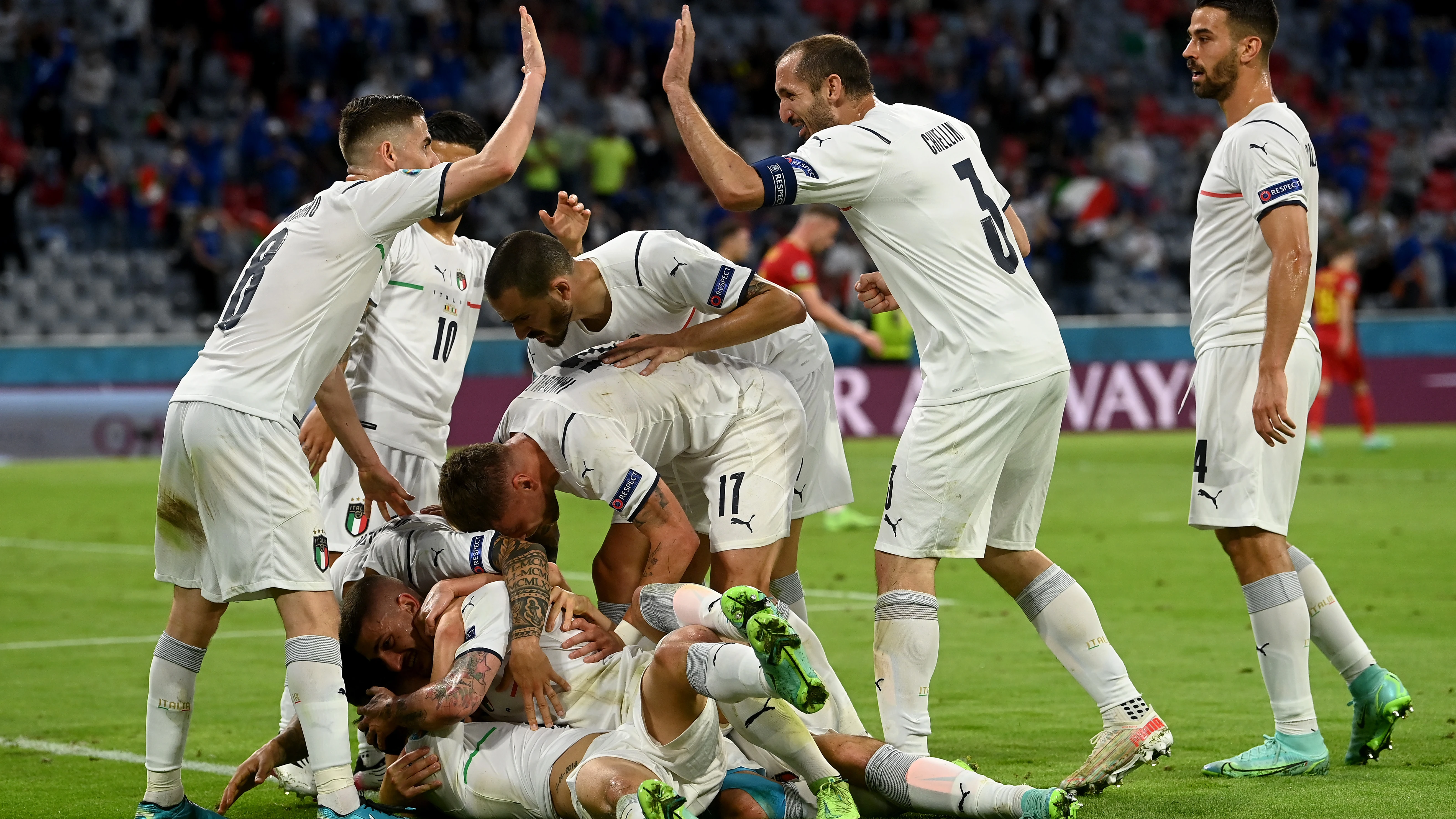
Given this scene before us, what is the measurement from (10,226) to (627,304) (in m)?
17.1

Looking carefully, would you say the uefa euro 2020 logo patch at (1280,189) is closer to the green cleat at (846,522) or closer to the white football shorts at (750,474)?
the white football shorts at (750,474)

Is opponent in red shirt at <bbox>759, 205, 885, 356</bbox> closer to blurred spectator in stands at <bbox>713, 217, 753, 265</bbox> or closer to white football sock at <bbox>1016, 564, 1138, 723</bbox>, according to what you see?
blurred spectator in stands at <bbox>713, 217, 753, 265</bbox>

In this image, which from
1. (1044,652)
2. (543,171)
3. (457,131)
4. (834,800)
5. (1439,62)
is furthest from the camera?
(1439,62)

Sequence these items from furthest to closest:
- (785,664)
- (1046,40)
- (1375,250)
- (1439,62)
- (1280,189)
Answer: (1439,62), (1046,40), (1375,250), (1280,189), (785,664)

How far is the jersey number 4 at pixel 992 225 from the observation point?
5.34m

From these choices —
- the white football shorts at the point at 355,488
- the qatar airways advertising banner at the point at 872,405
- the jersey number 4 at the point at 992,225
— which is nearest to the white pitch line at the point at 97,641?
the white football shorts at the point at 355,488

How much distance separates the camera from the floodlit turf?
5.49m

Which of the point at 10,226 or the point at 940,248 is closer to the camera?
the point at 940,248

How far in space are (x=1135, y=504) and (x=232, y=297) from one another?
1079cm

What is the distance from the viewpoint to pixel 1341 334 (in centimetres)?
1919

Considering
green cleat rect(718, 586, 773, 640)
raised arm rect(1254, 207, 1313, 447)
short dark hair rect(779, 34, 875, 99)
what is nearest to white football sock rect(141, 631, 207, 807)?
green cleat rect(718, 586, 773, 640)

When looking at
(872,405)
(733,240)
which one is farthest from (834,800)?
(872,405)

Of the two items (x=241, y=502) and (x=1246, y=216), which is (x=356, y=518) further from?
(x=1246, y=216)

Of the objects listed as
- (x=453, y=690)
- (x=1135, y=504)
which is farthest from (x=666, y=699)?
(x=1135, y=504)
